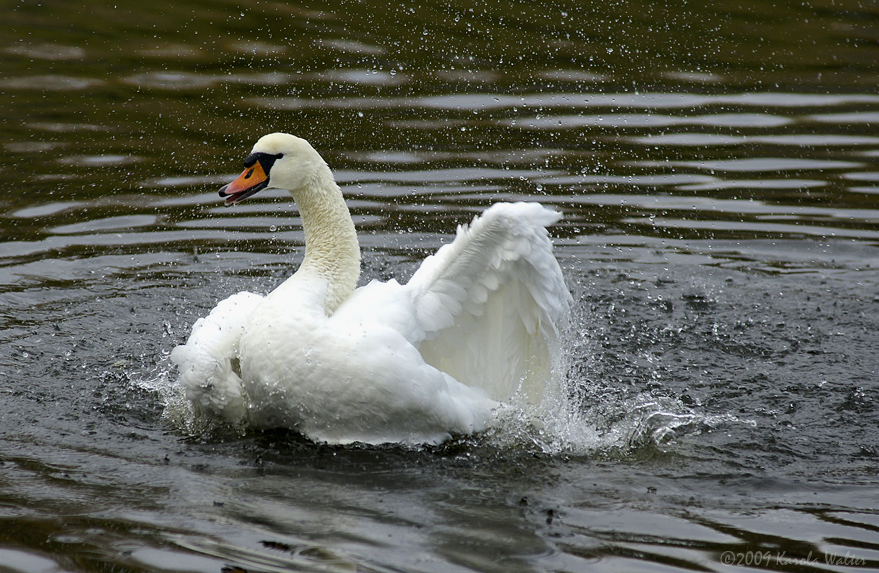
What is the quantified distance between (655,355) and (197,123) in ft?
23.2

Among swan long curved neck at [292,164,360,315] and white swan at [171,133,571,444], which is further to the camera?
swan long curved neck at [292,164,360,315]

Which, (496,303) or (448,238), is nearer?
(496,303)

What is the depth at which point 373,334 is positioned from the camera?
18.2 feet

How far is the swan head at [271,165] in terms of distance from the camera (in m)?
6.11

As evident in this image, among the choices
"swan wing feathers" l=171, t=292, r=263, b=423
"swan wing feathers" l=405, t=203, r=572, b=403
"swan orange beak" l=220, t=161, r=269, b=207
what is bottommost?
"swan wing feathers" l=171, t=292, r=263, b=423

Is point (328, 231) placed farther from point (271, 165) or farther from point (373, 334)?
point (373, 334)

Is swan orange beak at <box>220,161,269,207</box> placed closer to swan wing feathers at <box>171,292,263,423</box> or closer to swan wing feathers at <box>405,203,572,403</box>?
swan wing feathers at <box>171,292,263,423</box>

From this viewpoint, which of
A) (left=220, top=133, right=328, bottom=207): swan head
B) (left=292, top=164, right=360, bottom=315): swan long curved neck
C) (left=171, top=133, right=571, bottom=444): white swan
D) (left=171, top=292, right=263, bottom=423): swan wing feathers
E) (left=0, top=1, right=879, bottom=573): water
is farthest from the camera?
(left=292, top=164, right=360, bottom=315): swan long curved neck

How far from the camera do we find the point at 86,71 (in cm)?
1355

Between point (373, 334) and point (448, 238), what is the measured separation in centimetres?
434

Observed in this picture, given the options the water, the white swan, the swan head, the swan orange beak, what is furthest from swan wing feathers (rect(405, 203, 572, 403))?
the swan orange beak

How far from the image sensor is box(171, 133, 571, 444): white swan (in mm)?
5531

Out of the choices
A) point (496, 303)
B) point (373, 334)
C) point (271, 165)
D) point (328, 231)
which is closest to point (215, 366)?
A: point (373, 334)

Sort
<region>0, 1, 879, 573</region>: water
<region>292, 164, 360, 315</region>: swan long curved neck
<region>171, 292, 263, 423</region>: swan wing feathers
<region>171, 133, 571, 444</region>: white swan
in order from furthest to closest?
<region>292, 164, 360, 315</region>: swan long curved neck < <region>171, 292, 263, 423</region>: swan wing feathers < <region>171, 133, 571, 444</region>: white swan < <region>0, 1, 879, 573</region>: water
